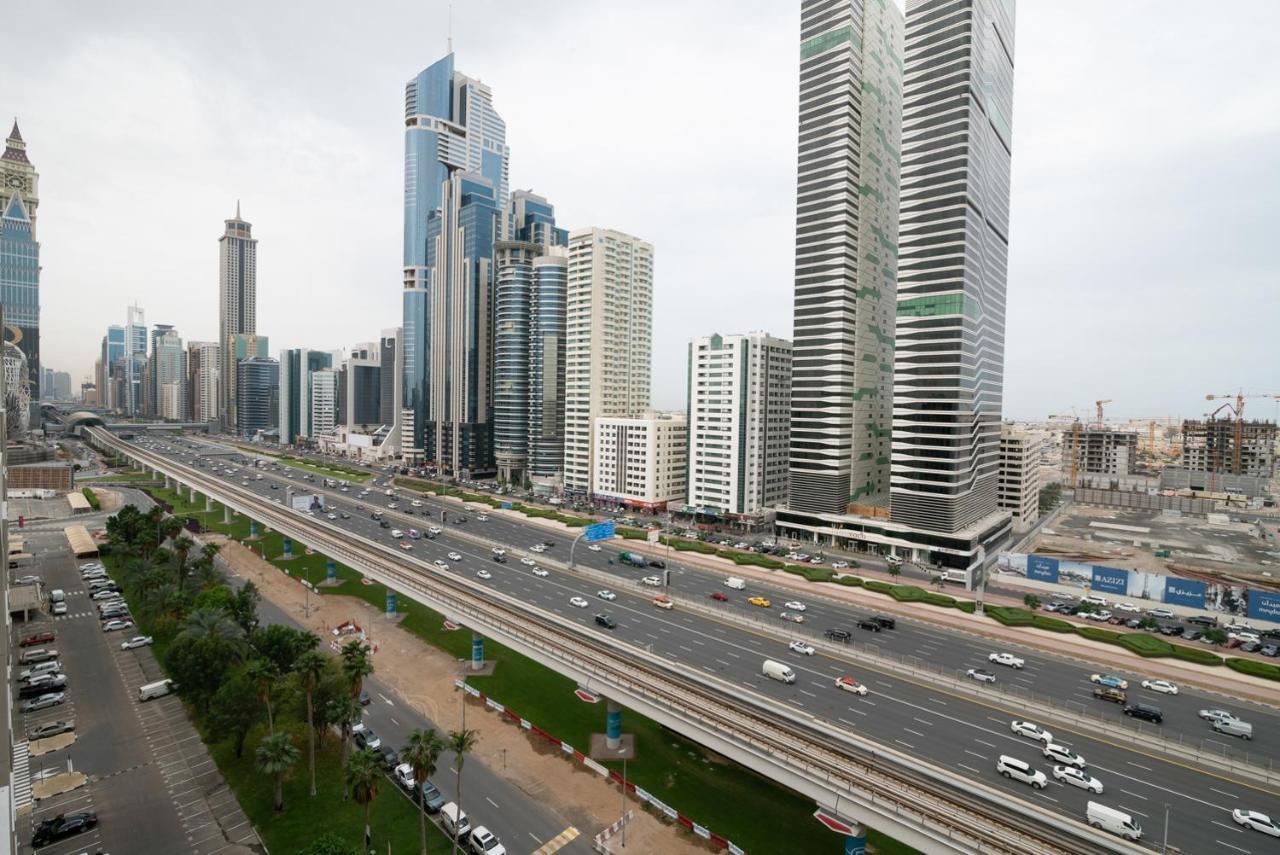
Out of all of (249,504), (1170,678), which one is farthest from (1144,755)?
(249,504)

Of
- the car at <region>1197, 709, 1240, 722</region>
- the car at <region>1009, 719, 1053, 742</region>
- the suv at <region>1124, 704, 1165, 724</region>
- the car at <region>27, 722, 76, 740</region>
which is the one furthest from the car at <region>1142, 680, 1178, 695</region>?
the car at <region>27, 722, 76, 740</region>

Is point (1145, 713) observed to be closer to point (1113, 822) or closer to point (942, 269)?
point (1113, 822)

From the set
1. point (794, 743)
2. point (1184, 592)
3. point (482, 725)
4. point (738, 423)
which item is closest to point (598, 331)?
point (738, 423)

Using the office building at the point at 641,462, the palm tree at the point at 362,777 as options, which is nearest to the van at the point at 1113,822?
the palm tree at the point at 362,777

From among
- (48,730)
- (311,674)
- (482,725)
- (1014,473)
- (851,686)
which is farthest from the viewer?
(1014,473)

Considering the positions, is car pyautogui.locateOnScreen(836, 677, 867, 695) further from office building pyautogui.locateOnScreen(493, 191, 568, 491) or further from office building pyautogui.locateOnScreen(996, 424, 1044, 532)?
office building pyautogui.locateOnScreen(493, 191, 568, 491)

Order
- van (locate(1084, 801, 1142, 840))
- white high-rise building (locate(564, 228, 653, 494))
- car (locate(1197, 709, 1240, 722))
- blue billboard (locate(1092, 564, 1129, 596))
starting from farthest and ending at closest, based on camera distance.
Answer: white high-rise building (locate(564, 228, 653, 494)), blue billboard (locate(1092, 564, 1129, 596)), car (locate(1197, 709, 1240, 722)), van (locate(1084, 801, 1142, 840))
